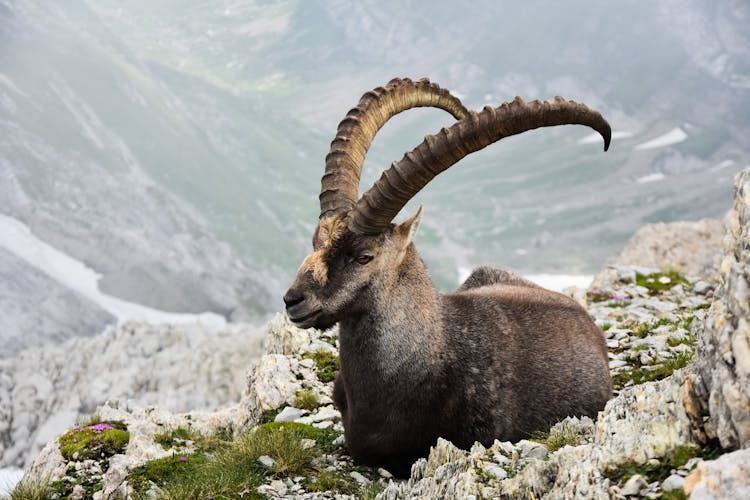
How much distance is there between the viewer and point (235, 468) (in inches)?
363

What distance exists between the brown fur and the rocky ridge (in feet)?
2.24

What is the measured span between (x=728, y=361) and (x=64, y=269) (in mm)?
182746

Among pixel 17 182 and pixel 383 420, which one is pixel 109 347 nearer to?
pixel 383 420

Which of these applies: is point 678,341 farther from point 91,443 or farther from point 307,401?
point 91,443

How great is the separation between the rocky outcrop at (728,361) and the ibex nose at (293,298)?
4915mm

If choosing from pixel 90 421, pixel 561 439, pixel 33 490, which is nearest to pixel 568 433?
pixel 561 439

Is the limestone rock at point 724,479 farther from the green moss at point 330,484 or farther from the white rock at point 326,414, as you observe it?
the white rock at point 326,414

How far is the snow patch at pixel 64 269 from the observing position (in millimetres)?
160125

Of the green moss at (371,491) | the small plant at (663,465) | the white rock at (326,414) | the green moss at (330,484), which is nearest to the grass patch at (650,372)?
the white rock at (326,414)

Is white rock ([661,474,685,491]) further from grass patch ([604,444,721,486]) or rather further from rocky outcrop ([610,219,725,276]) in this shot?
rocky outcrop ([610,219,725,276])

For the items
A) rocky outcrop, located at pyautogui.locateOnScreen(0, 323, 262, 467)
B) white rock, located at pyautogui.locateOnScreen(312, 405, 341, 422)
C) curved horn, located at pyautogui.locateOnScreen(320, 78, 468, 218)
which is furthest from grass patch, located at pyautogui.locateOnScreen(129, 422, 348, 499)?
rocky outcrop, located at pyautogui.locateOnScreen(0, 323, 262, 467)

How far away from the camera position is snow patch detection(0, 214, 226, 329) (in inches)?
6304

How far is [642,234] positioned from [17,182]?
196902mm

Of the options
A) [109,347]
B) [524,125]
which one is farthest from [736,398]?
[109,347]
